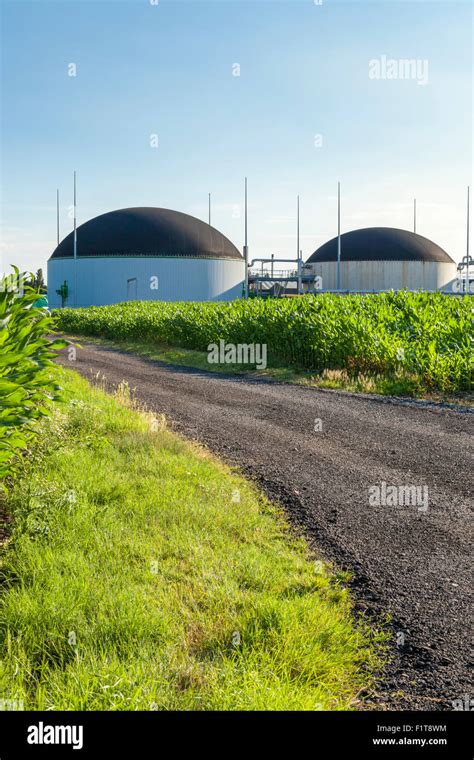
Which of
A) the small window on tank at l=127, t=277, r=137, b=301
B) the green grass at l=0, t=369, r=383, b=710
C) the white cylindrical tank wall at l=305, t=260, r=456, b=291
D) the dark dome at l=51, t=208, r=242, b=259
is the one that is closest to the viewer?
the green grass at l=0, t=369, r=383, b=710

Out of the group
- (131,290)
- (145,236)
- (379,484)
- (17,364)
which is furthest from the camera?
(145,236)

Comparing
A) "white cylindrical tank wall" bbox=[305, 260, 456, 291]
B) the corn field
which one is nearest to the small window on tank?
"white cylindrical tank wall" bbox=[305, 260, 456, 291]

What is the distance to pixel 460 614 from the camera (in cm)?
445

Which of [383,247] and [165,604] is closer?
[165,604]

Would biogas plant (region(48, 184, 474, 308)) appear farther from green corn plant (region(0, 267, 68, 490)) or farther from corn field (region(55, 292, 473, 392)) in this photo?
green corn plant (region(0, 267, 68, 490))

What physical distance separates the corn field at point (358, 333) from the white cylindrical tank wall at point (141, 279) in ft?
127

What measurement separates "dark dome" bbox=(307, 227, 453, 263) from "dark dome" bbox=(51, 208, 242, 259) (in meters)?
14.8

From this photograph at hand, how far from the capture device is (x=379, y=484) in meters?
7.45

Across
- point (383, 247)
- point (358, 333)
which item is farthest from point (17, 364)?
point (383, 247)

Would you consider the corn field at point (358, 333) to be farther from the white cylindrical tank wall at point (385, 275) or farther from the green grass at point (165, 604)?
the white cylindrical tank wall at point (385, 275)

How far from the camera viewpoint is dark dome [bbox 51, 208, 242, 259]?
64.8 m

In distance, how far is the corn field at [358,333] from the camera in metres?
14.9

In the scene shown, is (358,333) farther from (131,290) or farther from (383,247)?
(383,247)
